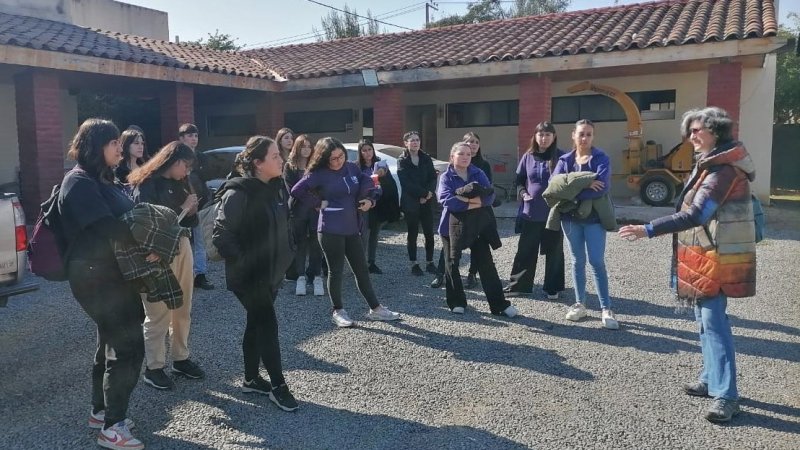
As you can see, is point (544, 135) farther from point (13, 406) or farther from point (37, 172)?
point (37, 172)

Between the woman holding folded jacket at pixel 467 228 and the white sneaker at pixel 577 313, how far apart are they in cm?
49

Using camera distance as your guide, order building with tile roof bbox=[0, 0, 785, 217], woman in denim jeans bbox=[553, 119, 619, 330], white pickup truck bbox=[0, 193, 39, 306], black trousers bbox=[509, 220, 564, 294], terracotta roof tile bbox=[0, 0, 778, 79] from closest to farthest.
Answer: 1. white pickup truck bbox=[0, 193, 39, 306]
2. woman in denim jeans bbox=[553, 119, 619, 330]
3. black trousers bbox=[509, 220, 564, 294]
4. building with tile roof bbox=[0, 0, 785, 217]
5. terracotta roof tile bbox=[0, 0, 778, 79]

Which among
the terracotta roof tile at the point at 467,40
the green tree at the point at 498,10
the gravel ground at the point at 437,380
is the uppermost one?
the green tree at the point at 498,10

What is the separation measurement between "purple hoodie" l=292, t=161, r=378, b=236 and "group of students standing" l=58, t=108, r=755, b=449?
0.01 m

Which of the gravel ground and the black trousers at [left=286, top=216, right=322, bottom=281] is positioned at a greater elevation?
the black trousers at [left=286, top=216, right=322, bottom=281]

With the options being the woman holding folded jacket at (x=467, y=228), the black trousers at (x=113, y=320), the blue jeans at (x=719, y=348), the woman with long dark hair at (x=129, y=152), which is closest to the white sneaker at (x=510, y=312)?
the woman holding folded jacket at (x=467, y=228)

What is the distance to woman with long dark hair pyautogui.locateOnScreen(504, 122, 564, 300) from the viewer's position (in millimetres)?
6059

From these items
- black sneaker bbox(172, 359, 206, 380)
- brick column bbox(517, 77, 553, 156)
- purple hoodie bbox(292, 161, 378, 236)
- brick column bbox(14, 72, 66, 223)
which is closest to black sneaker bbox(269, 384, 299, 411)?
black sneaker bbox(172, 359, 206, 380)

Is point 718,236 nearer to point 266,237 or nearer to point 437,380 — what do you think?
point 437,380

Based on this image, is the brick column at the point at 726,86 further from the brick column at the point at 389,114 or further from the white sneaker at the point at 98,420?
the white sneaker at the point at 98,420

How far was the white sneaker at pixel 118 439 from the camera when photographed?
3.27m

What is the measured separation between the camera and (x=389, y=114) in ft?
43.8

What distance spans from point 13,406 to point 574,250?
4252 millimetres

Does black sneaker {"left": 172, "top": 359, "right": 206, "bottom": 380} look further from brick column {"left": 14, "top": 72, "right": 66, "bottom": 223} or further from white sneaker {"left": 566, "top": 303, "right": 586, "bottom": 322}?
brick column {"left": 14, "top": 72, "right": 66, "bottom": 223}
